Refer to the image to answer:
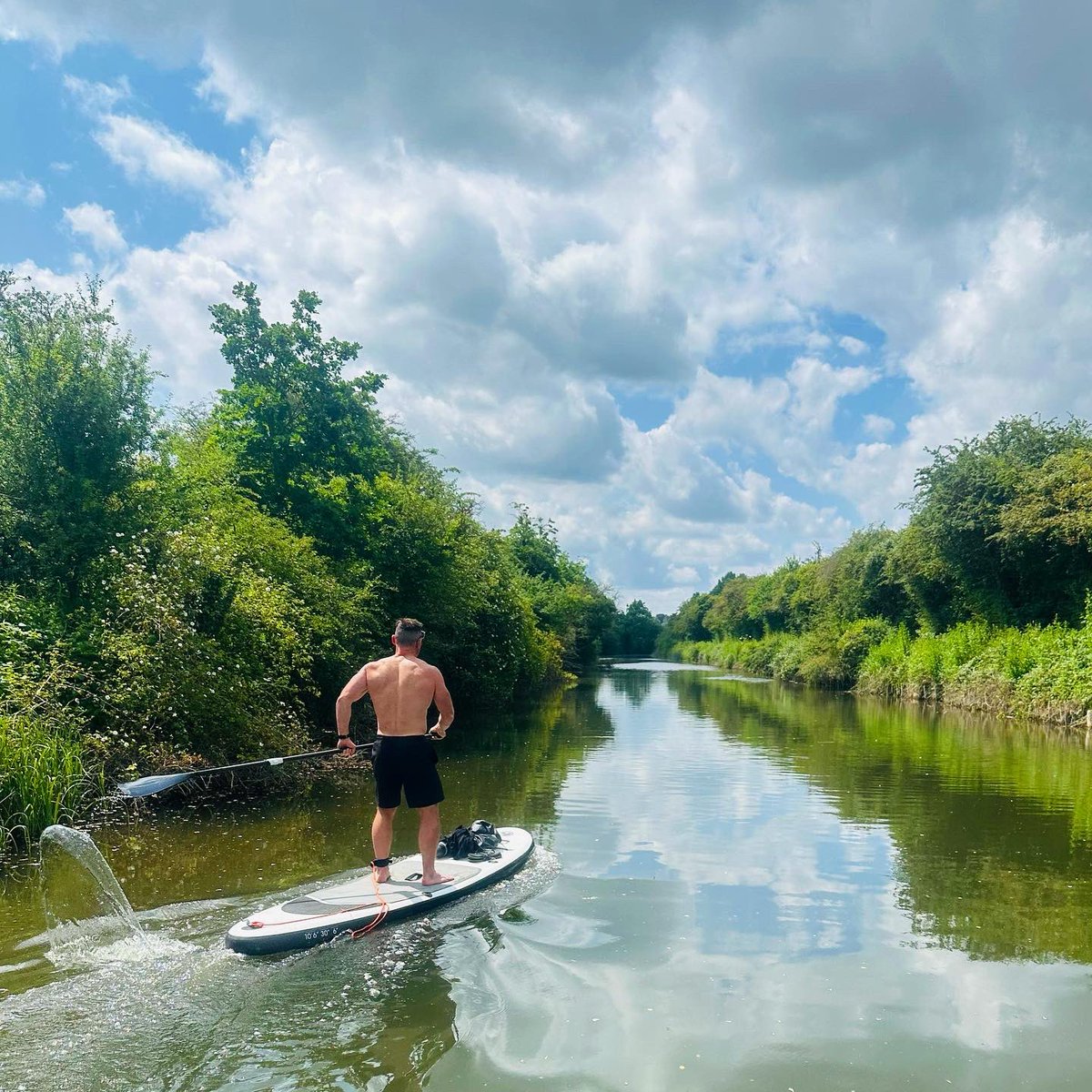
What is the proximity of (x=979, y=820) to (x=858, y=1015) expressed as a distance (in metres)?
6.80

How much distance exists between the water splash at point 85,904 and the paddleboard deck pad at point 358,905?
792 millimetres

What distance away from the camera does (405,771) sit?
23.6 feet

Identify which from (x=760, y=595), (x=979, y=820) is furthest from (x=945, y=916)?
(x=760, y=595)

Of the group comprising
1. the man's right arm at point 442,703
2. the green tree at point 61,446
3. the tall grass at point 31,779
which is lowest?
the tall grass at point 31,779

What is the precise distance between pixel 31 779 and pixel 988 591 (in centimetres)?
3219

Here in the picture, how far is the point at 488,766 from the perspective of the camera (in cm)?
1597

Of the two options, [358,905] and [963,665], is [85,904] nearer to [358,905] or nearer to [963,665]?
[358,905]

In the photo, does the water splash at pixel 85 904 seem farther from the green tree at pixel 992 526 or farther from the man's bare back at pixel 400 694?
the green tree at pixel 992 526

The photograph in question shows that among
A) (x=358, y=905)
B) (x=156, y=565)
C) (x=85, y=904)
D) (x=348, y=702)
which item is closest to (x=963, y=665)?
(x=156, y=565)

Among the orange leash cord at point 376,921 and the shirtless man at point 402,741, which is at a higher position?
the shirtless man at point 402,741

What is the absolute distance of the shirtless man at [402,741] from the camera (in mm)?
7199

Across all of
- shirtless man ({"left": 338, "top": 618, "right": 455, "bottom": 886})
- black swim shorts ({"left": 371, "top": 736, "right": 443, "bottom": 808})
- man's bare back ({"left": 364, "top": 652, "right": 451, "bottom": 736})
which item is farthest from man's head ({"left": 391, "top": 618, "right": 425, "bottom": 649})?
black swim shorts ({"left": 371, "top": 736, "right": 443, "bottom": 808})

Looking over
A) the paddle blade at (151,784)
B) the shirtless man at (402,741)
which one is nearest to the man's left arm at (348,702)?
the shirtless man at (402,741)

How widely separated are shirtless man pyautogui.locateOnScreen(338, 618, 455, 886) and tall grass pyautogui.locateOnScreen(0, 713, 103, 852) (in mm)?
3319
